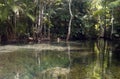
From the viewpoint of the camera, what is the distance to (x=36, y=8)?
31391mm

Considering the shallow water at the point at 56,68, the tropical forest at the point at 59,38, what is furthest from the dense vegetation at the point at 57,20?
the shallow water at the point at 56,68

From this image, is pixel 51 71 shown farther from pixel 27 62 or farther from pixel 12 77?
pixel 27 62

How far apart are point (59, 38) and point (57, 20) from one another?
2422mm

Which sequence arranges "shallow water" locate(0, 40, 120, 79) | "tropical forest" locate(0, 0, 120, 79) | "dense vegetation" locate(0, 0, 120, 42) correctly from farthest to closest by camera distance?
1. "dense vegetation" locate(0, 0, 120, 42)
2. "tropical forest" locate(0, 0, 120, 79)
3. "shallow water" locate(0, 40, 120, 79)

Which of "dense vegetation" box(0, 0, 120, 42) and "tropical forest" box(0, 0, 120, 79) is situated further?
"dense vegetation" box(0, 0, 120, 42)

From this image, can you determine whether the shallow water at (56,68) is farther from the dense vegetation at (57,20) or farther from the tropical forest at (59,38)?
the dense vegetation at (57,20)

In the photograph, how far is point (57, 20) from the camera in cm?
3522

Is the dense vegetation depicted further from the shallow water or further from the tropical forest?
the shallow water

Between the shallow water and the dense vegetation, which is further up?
the dense vegetation

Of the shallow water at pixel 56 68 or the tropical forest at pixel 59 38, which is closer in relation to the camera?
the shallow water at pixel 56 68

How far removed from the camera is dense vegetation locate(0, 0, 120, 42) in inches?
1170

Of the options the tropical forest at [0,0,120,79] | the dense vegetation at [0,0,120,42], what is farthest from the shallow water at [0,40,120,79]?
the dense vegetation at [0,0,120,42]

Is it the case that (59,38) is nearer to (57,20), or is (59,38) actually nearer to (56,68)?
(57,20)

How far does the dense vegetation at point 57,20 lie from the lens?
2972 cm
